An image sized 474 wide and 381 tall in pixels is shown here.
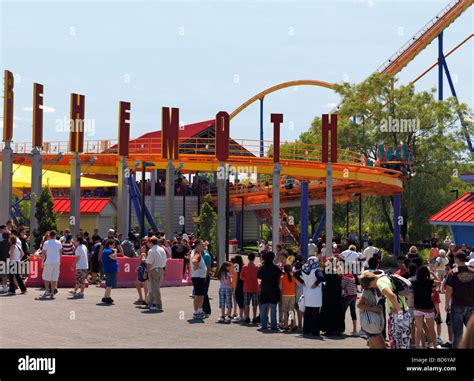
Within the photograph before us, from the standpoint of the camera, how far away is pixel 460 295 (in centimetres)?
1345

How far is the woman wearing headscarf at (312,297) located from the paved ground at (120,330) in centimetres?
29

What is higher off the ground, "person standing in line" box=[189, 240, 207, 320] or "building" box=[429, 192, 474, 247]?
"building" box=[429, 192, 474, 247]

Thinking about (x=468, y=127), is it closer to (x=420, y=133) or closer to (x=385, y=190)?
(x=420, y=133)

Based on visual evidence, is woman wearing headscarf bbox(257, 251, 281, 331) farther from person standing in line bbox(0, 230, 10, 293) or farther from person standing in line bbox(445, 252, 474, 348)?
person standing in line bbox(0, 230, 10, 293)

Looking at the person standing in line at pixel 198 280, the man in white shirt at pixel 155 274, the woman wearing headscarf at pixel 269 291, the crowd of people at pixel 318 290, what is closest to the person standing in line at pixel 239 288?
the crowd of people at pixel 318 290

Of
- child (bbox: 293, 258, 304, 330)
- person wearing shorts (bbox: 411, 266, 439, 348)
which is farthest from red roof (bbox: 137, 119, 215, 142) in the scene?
person wearing shorts (bbox: 411, 266, 439, 348)

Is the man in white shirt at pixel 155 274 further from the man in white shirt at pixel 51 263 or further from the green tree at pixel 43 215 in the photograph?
the green tree at pixel 43 215

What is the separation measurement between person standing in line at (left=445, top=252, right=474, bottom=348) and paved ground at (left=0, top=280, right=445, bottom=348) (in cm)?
195

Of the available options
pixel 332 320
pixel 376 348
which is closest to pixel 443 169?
pixel 332 320

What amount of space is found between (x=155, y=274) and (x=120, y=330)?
3.70 m

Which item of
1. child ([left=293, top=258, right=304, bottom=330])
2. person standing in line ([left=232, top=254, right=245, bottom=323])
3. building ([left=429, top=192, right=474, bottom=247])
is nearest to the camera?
child ([left=293, top=258, right=304, bottom=330])

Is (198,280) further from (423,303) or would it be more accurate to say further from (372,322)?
(372,322)

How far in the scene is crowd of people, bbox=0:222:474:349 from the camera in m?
11.9
